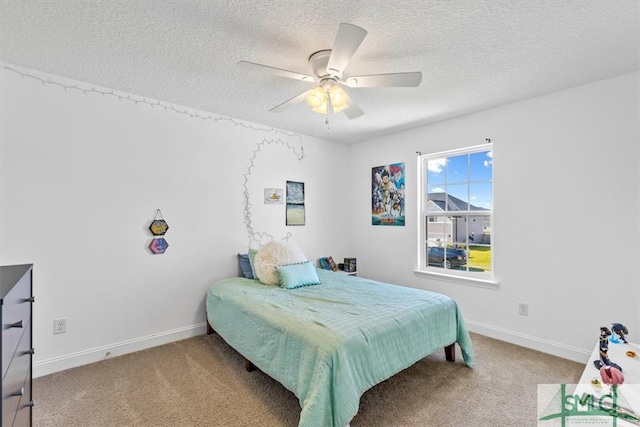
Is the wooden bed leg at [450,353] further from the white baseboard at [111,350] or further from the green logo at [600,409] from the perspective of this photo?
the white baseboard at [111,350]

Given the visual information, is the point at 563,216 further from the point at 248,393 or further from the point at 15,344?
the point at 15,344

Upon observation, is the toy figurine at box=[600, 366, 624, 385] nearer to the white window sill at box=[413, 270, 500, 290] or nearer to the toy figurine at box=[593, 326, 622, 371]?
the toy figurine at box=[593, 326, 622, 371]

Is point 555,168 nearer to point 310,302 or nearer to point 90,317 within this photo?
point 310,302

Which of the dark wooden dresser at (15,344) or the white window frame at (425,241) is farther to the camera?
the white window frame at (425,241)

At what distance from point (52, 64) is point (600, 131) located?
172 inches

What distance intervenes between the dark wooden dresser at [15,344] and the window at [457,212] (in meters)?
3.57

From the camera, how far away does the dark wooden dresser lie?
1003mm

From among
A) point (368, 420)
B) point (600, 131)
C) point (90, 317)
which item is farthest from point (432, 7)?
point (90, 317)

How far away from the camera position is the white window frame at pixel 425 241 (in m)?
3.15

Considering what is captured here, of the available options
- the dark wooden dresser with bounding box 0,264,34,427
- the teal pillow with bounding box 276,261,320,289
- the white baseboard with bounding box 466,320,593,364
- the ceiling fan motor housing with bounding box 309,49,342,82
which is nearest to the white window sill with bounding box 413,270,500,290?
the white baseboard with bounding box 466,320,593,364

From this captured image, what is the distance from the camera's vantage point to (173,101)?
2.95m

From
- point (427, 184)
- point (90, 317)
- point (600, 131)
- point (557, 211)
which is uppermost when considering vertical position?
point (600, 131)

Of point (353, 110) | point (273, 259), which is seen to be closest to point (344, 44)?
point (353, 110)

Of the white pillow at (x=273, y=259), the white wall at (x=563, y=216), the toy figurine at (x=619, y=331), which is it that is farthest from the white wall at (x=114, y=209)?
the toy figurine at (x=619, y=331)
